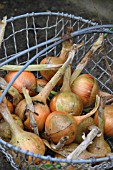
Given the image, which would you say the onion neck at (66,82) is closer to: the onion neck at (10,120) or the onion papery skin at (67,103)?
the onion papery skin at (67,103)

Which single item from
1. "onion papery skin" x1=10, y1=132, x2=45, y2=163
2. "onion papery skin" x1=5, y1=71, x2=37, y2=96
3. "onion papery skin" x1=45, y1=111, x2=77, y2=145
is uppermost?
"onion papery skin" x1=5, y1=71, x2=37, y2=96

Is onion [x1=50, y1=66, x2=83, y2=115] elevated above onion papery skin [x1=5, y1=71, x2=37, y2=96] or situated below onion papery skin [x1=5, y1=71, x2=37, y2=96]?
below

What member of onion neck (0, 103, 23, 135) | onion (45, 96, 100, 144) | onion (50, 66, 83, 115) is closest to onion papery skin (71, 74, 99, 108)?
onion (50, 66, 83, 115)

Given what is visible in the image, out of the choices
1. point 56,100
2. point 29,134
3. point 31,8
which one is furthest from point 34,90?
point 31,8

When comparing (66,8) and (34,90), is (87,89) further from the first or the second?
(66,8)

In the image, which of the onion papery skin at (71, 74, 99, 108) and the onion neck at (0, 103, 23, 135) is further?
the onion papery skin at (71, 74, 99, 108)

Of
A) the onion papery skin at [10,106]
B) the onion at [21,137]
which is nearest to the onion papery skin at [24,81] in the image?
the onion papery skin at [10,106]

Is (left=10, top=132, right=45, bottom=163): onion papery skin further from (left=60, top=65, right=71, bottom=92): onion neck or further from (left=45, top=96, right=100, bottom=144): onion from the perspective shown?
(left=60, top=65, right=71, bottom=92): onion neck
